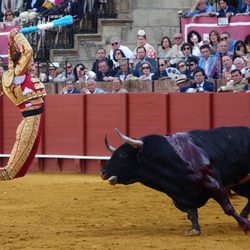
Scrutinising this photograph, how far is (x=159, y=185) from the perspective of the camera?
1028 centimetres

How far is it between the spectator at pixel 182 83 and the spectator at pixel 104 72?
1.70 metres

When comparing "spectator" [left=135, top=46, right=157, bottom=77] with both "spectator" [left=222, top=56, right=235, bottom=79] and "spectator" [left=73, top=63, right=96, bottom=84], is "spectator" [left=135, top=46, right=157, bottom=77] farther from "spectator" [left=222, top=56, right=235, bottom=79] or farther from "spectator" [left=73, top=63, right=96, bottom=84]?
"spectator" [left=222, top=56, right=235, bottom=79]

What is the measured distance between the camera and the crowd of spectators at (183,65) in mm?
15781

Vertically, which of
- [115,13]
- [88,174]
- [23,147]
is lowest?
[88,174]

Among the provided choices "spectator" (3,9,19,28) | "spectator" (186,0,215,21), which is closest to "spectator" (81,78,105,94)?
"spectator" (186,0,215,21)

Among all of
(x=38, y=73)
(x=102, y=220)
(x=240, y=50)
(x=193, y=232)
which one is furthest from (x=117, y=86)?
(x=193, y=232)

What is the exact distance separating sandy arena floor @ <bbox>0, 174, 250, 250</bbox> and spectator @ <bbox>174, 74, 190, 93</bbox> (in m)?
1.98

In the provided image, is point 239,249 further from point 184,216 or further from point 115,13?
point 115,13

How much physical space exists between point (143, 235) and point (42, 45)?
40.4ft

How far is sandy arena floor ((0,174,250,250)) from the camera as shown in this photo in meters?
9.63

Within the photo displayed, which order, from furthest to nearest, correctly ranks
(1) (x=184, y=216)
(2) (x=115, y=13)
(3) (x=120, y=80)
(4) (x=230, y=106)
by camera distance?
(2) (x=115, y=13), (3) (x=120, y=80), (4) (x=230, y=106), (1) (x=184, y=216)

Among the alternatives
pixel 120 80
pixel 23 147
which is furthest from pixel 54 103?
pixel 23 147

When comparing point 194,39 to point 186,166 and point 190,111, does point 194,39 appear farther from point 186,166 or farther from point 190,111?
point 186,166

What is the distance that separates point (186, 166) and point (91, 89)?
24.7 feet
